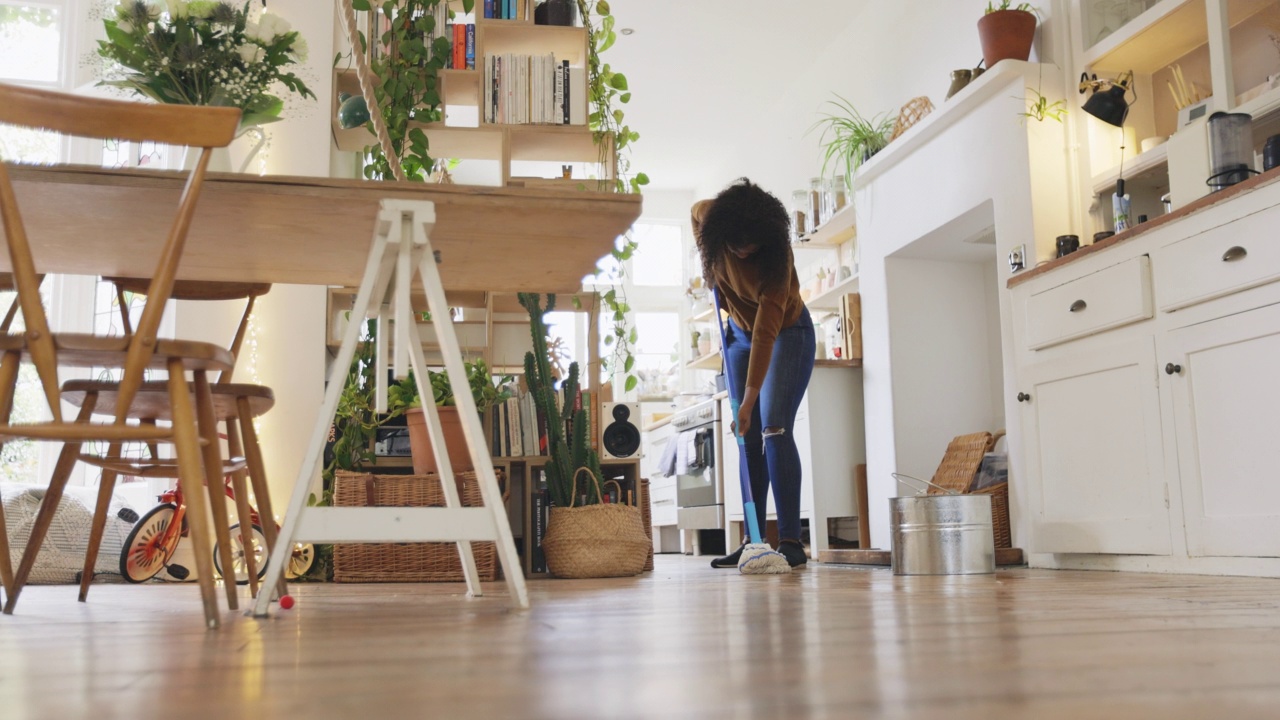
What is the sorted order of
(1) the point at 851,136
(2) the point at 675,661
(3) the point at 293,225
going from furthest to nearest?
(1) the point at 851,136
(3) the point at 293,225
(2) the point at 675,661

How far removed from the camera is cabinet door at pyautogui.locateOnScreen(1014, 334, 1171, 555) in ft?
9.91

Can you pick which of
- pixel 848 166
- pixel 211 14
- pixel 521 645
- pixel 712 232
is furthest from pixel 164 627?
pixel 848 166

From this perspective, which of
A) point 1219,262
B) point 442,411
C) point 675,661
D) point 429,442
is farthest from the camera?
point 429,442

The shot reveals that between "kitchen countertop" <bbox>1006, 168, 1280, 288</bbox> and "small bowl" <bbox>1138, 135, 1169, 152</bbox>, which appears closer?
"kitchen countertop" <bbox>1006, 168, 1280, 288</bbox>

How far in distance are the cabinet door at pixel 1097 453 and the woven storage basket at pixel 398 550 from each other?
74.1 inches

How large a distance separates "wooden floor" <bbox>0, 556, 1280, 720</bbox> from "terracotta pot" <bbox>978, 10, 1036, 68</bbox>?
9.49ft

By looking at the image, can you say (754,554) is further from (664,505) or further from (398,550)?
(664,505)

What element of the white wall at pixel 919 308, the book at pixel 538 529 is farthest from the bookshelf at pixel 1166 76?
the book at pixel 538 529

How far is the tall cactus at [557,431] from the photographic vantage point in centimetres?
366

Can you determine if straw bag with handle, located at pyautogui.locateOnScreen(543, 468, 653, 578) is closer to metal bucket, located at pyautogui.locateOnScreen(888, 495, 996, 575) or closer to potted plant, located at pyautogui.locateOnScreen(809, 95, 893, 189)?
metal bucket, located at pyautogui.locateOnScreen(888, 495, 996, 575)

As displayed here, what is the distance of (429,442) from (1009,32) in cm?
271

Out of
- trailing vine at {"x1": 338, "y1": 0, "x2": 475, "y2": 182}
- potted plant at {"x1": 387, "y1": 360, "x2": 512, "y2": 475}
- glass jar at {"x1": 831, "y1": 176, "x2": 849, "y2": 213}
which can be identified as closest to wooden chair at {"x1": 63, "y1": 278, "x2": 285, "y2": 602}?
potted plant at {"x1": 387, "y1": 360, "x2": 512, "y2": 475}

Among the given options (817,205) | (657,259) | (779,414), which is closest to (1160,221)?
(779,414)

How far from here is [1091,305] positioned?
3.29 meters
